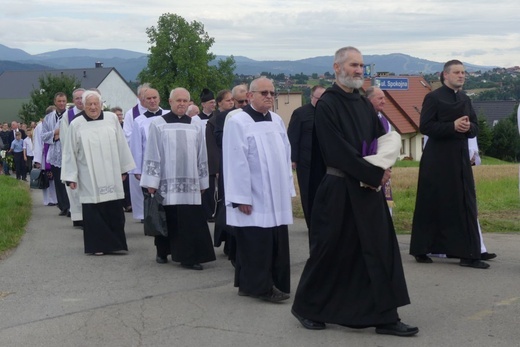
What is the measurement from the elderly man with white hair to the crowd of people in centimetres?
2

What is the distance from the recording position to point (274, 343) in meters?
6.55

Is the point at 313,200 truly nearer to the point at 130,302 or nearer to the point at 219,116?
the point at 130,302

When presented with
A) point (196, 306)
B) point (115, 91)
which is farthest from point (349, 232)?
point (115, 91)

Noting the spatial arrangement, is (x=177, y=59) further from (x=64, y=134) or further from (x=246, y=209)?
(x=246, y=209)

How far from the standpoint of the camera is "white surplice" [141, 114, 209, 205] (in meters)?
10.0

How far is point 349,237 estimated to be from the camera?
21.9 ft

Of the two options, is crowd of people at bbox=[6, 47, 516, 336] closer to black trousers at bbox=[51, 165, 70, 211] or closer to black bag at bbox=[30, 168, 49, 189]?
black trousers at bbox=[51, 165, 70, 211]

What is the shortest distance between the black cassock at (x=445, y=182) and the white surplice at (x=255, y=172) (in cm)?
214

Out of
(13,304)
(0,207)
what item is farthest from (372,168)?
(0,207)

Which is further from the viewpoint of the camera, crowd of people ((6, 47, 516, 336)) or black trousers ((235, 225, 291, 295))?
black trousers ((235, 225, 291, 295))

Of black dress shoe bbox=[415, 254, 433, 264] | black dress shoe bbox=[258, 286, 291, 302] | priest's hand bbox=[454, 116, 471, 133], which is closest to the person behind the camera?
black dress shoe bbox=[258, 286, 291, 302]

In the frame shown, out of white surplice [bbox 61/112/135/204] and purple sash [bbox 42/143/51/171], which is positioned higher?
white surplice [bbox 61/112/135/204]

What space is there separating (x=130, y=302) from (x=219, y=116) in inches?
137

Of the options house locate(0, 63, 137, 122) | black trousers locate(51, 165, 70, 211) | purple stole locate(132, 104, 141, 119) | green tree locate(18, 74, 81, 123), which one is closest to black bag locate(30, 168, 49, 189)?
black trousers locate(51, 165, 70, 211)
